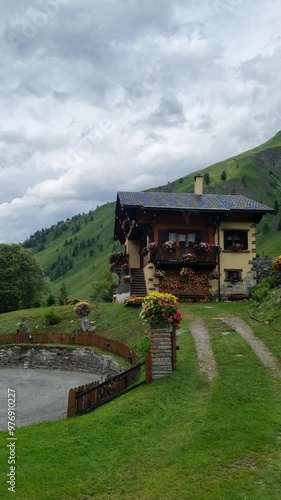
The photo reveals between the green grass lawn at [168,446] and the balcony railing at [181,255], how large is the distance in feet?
69.4

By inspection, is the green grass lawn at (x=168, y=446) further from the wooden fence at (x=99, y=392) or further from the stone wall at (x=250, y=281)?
the stone wall at (x=250, y=281)

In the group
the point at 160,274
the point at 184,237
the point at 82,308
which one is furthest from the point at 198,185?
the point at 82,308

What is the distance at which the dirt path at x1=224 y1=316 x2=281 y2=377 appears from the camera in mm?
16672

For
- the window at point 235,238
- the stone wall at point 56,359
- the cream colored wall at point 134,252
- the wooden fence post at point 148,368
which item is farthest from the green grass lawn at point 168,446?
the cream colored wall at point 134,252

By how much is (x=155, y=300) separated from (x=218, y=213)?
79.9 feet

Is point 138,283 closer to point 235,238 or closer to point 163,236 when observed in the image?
point 163,236

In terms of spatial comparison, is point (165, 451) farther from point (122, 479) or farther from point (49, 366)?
point (49, 366)

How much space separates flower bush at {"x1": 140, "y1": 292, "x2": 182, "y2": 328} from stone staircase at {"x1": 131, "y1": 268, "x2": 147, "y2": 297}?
23471 millimetres

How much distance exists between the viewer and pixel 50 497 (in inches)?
329

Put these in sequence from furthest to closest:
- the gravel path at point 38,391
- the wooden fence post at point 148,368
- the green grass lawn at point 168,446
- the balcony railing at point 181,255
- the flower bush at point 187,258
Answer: the balcony railing at point 181,255, the flower bush at point 187,258, the gravel path at point 38,391, the wooden fence post at point 148,368, the green grass lawn at point 168,446

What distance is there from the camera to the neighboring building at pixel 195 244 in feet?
123

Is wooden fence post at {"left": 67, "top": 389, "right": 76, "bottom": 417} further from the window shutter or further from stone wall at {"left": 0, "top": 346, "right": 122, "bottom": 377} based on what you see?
the window shutter

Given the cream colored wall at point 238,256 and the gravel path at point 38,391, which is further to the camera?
the cream colored wall at point 238,256

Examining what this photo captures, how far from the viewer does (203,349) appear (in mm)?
20297
